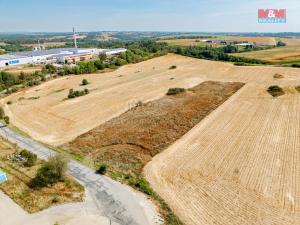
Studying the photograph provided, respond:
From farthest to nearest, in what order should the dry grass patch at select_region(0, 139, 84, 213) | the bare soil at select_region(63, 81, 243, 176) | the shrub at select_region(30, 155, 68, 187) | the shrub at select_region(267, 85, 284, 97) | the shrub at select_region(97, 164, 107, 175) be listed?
the shrub at select_region(267, 85, 284, 97)
the bare soil at select_region(63, 81, 243, 176)
the shrub at select_region(97, 164, 107, 175)
the shrub at select_region(30, 155, 68, 187)
the dry grass patch at select_region(0, 139, 84, 213)

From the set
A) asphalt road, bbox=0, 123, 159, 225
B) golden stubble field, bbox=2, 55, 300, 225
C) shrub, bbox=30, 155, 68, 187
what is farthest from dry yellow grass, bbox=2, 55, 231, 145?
asphalt road, bbox=0, 123, 159, 225

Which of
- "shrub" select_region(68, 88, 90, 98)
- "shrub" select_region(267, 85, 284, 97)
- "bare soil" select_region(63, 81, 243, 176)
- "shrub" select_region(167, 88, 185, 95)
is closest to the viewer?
"bare soil" select_region(63, 81, 243, 176)

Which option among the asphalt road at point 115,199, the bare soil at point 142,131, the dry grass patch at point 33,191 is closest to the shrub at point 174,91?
the bare soil at point 142,131

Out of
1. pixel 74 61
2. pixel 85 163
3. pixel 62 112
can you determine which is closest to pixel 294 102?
pixel 85 163

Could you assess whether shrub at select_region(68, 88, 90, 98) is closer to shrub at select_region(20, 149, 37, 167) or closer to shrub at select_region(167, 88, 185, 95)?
shrub at select_region(167, 88, 185, 95)

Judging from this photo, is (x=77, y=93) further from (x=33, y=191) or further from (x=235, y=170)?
(x=235, y=170)

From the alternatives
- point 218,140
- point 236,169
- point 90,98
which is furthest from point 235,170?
point 90,98
